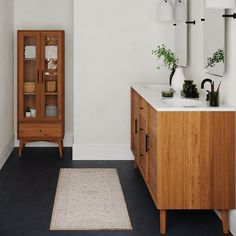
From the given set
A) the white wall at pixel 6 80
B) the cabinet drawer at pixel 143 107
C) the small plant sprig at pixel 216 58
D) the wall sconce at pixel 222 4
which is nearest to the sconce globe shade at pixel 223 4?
the wall sconce at pixel 222 4

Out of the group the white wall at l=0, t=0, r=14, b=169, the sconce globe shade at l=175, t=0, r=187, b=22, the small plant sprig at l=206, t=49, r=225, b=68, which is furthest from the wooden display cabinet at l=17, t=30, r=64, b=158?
the small plant sprig at l=206, t=49, r=225, b=68

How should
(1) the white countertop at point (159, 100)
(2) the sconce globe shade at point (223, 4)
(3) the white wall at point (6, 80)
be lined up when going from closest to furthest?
1. (2) the sconce globe shade at point (223, 4)
2. (1) the white countertop at point (159, 100)
3. (3) the white wall at point (6, 80)

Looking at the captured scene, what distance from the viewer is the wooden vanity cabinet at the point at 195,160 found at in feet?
13.1

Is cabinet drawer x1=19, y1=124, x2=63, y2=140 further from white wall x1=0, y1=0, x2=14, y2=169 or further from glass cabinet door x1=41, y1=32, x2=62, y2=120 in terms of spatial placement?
white wall x1=0, y1=0, x2=14, y2=169

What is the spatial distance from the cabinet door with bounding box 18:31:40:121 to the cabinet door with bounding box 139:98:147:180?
2.09 metres

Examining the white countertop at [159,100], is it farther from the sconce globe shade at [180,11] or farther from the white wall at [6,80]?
the white wall at [6,80]

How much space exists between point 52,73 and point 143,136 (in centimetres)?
231

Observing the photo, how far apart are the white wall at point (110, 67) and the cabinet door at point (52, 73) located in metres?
0.32

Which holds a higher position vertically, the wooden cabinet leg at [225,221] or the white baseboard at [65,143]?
the white baseboard at [65,143]

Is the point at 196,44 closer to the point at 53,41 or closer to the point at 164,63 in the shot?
the point at 164,63

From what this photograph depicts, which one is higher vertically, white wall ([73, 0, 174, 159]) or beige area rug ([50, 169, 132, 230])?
white wall ([73, 0, 174, 159])

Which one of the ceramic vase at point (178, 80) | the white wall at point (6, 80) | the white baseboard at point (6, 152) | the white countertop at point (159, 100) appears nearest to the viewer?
the white countertop at point (159, 100)

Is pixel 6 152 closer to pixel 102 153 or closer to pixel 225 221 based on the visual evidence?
pixel 102 153

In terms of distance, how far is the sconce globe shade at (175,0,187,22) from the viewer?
5914mm
